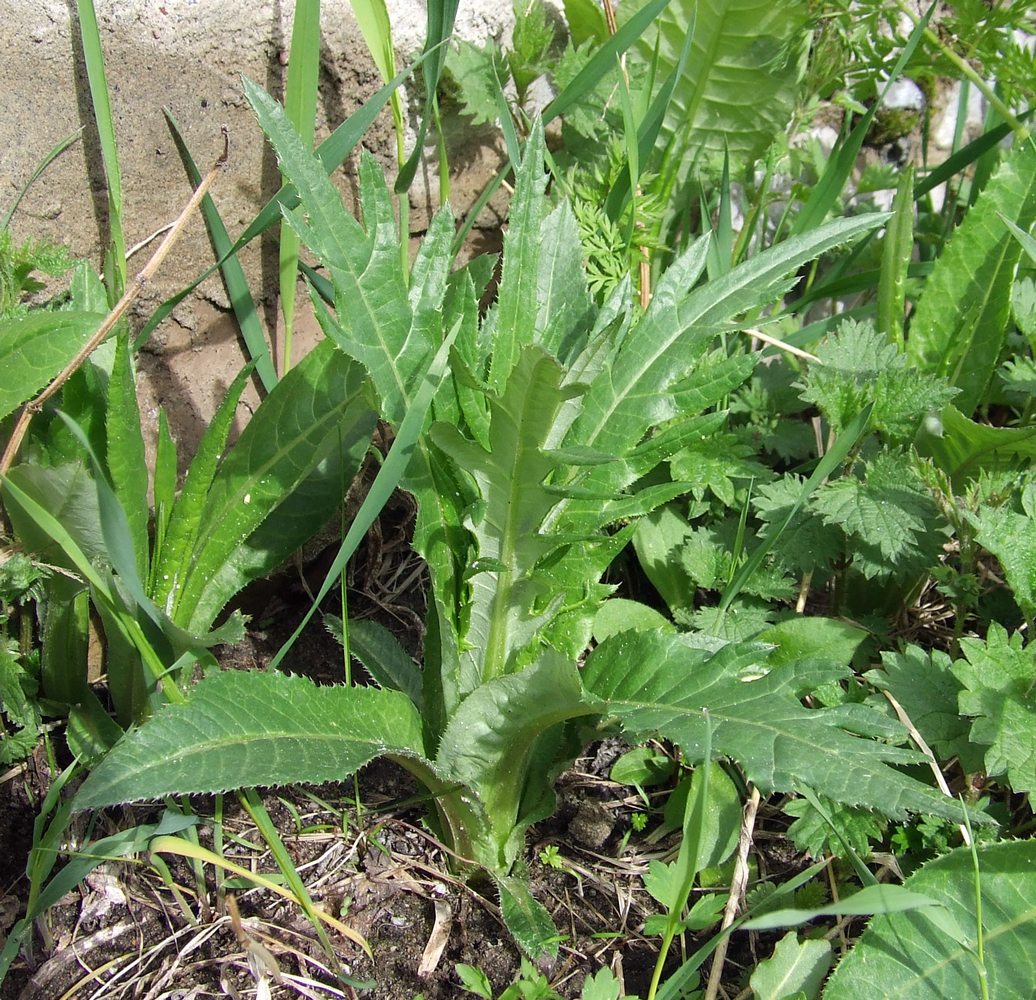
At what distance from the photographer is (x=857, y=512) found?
189 centimetres

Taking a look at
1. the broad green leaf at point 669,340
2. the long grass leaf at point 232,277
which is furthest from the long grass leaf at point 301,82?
the broad green leaf at point 669,340

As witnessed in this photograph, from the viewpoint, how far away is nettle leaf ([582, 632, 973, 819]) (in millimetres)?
1223

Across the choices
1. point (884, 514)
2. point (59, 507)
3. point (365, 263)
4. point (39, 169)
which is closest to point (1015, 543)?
point (884, 514)

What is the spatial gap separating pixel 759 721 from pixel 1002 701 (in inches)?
22.8

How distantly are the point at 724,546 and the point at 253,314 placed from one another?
108cm

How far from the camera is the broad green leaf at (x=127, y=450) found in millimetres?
1554

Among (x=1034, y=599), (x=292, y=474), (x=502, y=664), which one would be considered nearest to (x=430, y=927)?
(x=502, y=664)

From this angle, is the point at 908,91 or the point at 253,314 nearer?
the point at 253,314

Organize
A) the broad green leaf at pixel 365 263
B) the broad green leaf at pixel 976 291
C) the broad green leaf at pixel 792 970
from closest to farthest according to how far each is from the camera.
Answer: the broad green leaf at pixel 365 263
the broad green leaf at pixel 792 970
the broad green leaf at pixel 976 291

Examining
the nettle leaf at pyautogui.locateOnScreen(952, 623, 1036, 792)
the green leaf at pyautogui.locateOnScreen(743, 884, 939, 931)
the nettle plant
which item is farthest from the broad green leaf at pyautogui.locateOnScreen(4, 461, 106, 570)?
the nettle leaf at pyautogui.locateOnScreen(952, 623, 1036, 792)

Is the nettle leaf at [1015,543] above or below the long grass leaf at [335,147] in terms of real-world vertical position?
below

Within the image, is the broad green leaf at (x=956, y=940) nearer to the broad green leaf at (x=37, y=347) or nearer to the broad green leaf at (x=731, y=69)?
the broad green leaf at (x=37, y=347)

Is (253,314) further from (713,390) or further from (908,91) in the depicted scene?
(908,91)

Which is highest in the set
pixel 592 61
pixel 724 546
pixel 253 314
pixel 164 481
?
pixel 592 61
